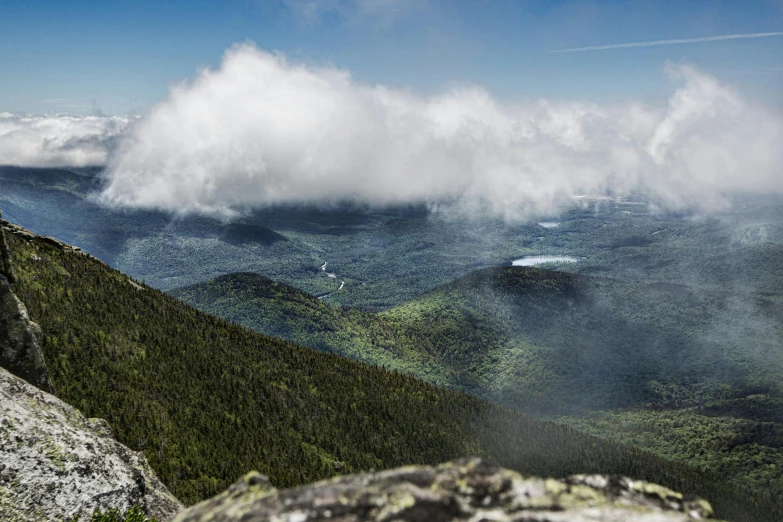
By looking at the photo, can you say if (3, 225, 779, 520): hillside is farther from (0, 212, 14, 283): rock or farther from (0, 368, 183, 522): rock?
(0, 368, 183, 522): rock

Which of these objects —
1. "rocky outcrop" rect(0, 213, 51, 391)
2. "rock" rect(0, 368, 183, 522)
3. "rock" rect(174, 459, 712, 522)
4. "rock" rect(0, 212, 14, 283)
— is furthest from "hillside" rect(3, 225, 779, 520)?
"rock" rect(174, 459, 712, 522)

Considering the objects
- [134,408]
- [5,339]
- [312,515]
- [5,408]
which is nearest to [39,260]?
[134,408]

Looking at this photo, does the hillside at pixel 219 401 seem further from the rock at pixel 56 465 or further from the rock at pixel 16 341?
the rock at pixel 56 465

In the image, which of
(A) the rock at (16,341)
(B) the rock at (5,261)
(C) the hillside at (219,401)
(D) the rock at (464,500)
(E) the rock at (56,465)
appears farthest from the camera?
(C) the hillside at (219,401)

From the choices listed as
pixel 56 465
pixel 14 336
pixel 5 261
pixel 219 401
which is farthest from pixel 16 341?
pixel 219 401

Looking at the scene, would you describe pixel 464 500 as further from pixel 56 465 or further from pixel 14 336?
pixel 14 336

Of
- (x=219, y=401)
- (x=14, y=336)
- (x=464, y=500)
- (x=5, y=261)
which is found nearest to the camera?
(x=464, y=500)

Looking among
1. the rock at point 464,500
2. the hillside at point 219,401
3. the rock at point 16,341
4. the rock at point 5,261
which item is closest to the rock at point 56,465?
the rock at point 16,341
